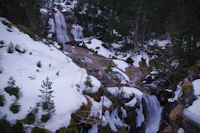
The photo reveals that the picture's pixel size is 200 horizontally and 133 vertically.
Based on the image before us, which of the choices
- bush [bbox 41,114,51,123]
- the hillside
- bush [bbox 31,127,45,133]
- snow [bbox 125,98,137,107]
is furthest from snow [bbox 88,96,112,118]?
bush [bbox 31,127,45,133]

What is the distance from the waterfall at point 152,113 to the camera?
740 centimetres

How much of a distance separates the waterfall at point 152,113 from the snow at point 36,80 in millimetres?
4568

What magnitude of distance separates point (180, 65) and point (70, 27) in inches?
894

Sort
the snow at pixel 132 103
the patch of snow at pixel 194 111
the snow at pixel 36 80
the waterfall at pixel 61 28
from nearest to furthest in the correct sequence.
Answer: the snow at pixel 36 80, the patch of snow at pixel 194 111, the snow at pixel 132 103, the waterfall at pixel 61 28

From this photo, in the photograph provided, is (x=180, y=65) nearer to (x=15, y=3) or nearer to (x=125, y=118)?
(x=125, y=118)

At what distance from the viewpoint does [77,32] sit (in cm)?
2500

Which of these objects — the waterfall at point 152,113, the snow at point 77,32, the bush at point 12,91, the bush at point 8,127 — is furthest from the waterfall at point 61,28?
the bush at point 8,127

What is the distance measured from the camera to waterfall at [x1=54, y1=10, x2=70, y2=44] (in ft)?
69.4

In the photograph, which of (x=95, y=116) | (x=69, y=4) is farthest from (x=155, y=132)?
(x=69, y=4)

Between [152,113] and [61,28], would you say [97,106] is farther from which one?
[61,28]

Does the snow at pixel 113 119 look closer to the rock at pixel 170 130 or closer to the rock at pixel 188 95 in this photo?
the rock at pixel 170 130

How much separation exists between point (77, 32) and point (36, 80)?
2203cm

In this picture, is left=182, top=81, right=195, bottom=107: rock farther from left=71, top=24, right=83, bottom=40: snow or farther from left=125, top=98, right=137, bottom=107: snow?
Result: left=71, top=24, right=83, bottom=40: snow

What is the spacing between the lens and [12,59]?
5270mm
